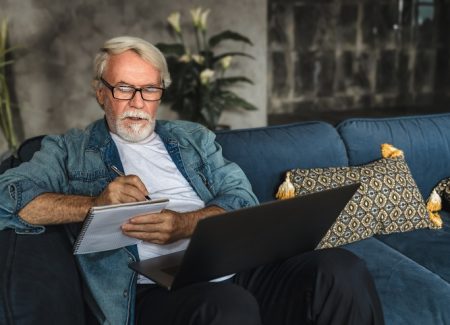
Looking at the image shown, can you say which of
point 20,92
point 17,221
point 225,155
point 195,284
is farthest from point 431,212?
point 20,92

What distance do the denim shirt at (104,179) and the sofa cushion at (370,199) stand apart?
36cm

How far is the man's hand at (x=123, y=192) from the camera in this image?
111cm

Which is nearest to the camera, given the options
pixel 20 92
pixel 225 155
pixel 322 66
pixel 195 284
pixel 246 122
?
pixel 195 284

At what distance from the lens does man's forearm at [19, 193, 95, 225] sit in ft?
3.83

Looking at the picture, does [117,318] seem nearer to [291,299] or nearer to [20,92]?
[291,299]

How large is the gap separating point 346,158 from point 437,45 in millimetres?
4067

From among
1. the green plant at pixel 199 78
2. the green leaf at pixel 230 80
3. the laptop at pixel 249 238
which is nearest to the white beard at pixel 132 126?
the laptop at pixel 249 238

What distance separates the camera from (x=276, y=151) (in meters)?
1.79

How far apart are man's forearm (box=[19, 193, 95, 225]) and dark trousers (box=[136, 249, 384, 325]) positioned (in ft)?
0.83

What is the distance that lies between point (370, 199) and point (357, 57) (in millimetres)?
3635

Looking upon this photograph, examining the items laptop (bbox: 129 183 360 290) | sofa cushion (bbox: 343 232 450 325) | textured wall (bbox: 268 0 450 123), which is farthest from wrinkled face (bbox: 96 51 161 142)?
textured wall (bbox: 268 0 450 123)

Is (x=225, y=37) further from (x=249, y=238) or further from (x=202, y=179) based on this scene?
(x=249, y=238)

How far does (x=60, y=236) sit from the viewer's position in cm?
127

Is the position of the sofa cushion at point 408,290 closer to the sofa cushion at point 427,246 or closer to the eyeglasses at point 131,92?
the sofa cushion at point 427,246
